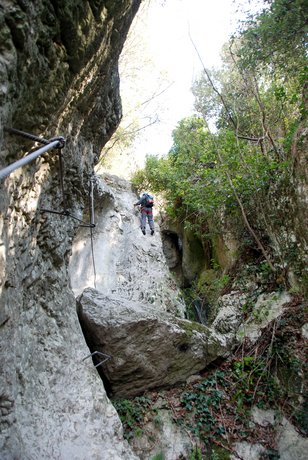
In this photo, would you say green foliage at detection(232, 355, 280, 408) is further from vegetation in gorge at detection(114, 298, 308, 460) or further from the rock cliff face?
the rock cliff face

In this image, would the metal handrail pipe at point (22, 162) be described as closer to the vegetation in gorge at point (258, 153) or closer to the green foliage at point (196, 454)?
the green foliage at point (196, 454)

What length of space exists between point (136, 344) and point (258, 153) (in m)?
6.43

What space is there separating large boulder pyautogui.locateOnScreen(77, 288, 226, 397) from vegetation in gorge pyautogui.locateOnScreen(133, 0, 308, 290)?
3048 millimetres

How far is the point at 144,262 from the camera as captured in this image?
11.3 meters

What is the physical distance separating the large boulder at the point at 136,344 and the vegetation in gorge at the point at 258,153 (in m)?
3.05

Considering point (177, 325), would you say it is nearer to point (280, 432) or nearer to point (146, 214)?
point (280, 432)

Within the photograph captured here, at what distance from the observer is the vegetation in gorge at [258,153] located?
7145 mm

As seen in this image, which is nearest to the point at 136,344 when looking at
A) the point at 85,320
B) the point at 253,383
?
the point at 85,320

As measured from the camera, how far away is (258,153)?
9.28m

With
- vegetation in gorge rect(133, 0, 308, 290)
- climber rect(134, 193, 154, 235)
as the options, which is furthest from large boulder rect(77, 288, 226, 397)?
climber rect(134, 193, 154, 235)

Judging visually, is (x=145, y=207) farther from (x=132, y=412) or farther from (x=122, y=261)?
(x=132, y=412)

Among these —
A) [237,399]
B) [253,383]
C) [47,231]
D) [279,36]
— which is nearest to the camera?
[47,231]

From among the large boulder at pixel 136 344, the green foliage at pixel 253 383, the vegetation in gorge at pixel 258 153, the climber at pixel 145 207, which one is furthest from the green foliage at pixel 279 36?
the green foliage at pixel 253 383

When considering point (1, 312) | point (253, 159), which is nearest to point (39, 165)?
point (1, 312)
